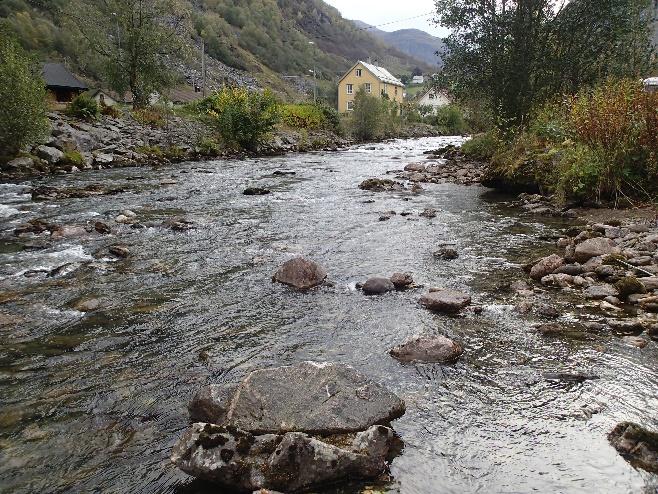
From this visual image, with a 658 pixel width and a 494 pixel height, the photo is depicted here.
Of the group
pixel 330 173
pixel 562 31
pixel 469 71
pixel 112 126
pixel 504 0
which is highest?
pixel 504 0

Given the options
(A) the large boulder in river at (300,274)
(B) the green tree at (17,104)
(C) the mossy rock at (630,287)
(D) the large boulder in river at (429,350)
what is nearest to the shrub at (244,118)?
(B) the green tree at (17,104)

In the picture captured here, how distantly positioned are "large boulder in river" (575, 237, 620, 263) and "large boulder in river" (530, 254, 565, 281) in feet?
2.12

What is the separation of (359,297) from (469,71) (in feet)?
75.2

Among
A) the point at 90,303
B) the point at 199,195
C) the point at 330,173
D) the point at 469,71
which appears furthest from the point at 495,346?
the point at 469,71

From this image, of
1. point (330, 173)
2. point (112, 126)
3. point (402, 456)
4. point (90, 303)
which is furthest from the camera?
point (112, 126)

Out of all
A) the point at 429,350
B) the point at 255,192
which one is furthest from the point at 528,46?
the point at 429,350

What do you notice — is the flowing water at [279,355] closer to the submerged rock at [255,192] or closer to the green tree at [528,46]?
the submerged rock at [255,192]

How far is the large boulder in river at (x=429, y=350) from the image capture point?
17.8 ft

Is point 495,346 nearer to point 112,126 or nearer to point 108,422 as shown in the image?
point 108,422

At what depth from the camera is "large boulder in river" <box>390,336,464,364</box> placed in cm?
541

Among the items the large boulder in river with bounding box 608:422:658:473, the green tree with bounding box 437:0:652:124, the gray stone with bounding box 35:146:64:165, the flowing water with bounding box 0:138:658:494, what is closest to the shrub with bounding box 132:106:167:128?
the gray stone with bounding box 35:146:64:165

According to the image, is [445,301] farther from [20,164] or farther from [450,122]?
[450,122]

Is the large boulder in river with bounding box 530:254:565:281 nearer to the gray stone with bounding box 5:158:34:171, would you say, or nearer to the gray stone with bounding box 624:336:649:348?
the gray stone with bounding box 624:336:649:348

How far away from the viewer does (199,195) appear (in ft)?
58.1
